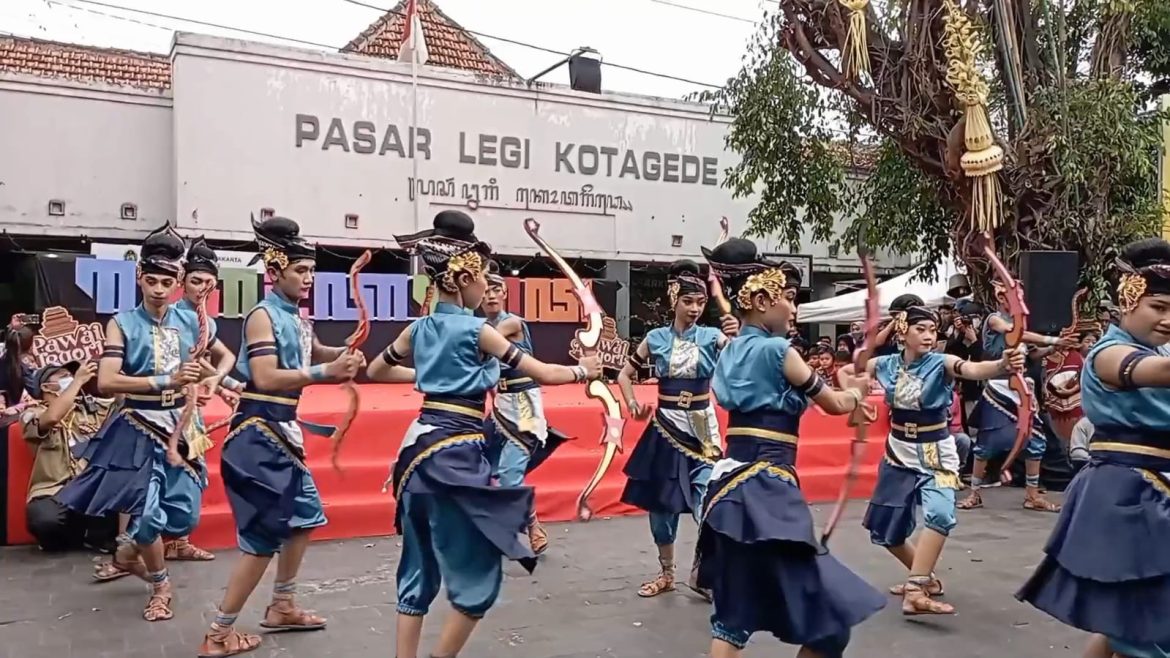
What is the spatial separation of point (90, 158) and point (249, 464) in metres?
10.0

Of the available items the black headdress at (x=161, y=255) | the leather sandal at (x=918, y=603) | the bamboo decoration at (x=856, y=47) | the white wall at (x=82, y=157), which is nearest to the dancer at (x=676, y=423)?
the leather sandal at (x=918, y=603)

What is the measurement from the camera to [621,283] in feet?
49.7

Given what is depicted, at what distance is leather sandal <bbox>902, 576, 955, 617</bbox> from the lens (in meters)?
5.09

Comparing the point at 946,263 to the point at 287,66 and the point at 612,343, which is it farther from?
the point at 287,66

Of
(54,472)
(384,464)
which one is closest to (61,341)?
(54,472)

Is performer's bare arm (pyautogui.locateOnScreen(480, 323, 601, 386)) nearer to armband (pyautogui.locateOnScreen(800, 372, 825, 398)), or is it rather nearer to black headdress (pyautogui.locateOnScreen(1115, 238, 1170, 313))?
armband (pyautogui.locateOnScreen(800, 372, 825, 398))

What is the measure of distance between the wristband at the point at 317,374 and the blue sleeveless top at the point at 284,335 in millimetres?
387

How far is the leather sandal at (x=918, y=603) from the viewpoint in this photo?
5090 mm

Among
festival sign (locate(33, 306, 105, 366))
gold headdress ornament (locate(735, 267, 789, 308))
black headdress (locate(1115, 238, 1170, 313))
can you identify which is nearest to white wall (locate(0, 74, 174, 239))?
festival sign (locate(33, 306, 105, 366))

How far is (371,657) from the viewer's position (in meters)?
4.47

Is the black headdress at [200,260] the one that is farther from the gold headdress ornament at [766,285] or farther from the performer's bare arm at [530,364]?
the gold headdress ornament at [766,285]

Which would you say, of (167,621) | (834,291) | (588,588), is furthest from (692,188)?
(167,621)

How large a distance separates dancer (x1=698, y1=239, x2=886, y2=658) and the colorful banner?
6.95 metres

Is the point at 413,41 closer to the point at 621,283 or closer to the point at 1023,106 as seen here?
the point at 621,283
